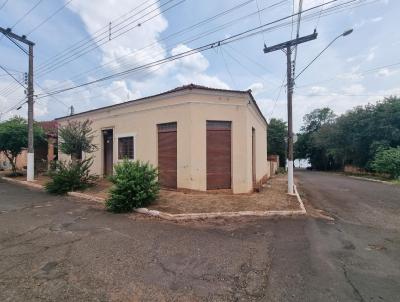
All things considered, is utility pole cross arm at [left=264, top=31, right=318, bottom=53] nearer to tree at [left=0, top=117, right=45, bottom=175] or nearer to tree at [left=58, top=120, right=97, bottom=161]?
tree at [left=58, top=120, right=97, bottom=161]

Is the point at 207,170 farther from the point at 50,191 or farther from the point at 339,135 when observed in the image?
the point at 339,135

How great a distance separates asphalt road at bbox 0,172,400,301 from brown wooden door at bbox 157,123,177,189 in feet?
13.1

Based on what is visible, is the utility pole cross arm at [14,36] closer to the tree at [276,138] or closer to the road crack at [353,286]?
the road crack at [353,286]

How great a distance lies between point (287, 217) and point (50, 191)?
11.1 meters

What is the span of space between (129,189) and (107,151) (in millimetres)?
8390

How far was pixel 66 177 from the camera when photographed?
13062 millimetres

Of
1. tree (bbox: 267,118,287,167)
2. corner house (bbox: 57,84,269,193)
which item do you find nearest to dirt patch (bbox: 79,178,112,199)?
corner house (bbox: 57,84,269,193)

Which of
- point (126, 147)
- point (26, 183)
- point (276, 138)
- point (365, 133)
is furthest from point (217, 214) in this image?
point (276, 138)

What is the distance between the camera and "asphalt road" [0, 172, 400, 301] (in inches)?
153

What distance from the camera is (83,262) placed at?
4938 millimetres

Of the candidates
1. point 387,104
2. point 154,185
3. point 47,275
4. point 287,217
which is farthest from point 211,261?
point 387,104

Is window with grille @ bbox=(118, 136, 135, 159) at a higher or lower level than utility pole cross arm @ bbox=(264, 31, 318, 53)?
lower

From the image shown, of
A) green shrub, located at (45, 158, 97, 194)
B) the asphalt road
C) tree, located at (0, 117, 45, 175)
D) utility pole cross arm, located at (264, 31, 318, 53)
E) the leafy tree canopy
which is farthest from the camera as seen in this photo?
the leafy tree canopy

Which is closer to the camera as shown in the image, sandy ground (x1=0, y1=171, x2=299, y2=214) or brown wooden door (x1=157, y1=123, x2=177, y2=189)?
sandy ground (x1=0, y1=171, x2=299, y2=214)
